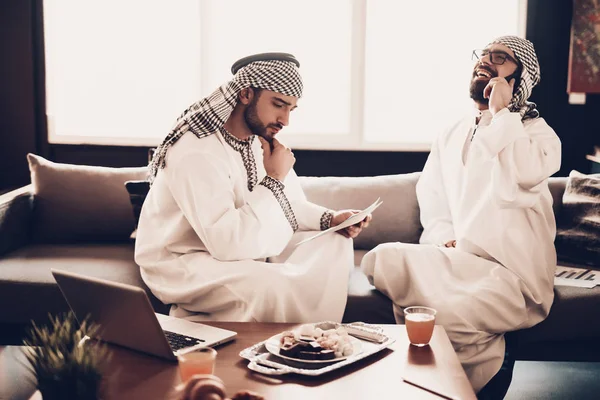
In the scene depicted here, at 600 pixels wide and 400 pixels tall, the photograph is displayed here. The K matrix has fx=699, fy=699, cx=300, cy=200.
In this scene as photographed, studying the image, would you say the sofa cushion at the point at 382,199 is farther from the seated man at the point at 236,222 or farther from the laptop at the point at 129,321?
the laptop at the point at 129,321

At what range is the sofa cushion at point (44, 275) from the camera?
2680mm

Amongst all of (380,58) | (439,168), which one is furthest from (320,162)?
(439,168)

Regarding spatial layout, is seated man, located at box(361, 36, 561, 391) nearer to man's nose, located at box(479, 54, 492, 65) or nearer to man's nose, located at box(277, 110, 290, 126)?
man's nose, located at box(479, 54, 492, 65)

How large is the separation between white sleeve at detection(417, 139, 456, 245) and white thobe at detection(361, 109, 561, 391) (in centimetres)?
16

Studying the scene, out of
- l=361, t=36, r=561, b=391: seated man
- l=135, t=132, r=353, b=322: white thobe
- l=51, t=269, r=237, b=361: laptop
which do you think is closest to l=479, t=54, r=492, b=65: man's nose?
l=361, t=36, r=561, b=391: seated man

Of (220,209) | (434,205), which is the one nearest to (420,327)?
(220,209)

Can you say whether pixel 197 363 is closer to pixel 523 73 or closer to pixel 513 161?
pixel 513 161

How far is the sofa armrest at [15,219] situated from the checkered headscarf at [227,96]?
3.13ft

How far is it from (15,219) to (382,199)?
1.66m

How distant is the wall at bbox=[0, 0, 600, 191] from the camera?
3.73 meters

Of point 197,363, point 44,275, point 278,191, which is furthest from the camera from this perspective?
point 44,275

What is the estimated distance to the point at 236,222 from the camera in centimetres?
227

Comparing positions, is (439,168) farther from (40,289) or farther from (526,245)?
(40,289)

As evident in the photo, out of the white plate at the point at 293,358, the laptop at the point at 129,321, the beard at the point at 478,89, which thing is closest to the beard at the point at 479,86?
the beard at the point at 478,89
